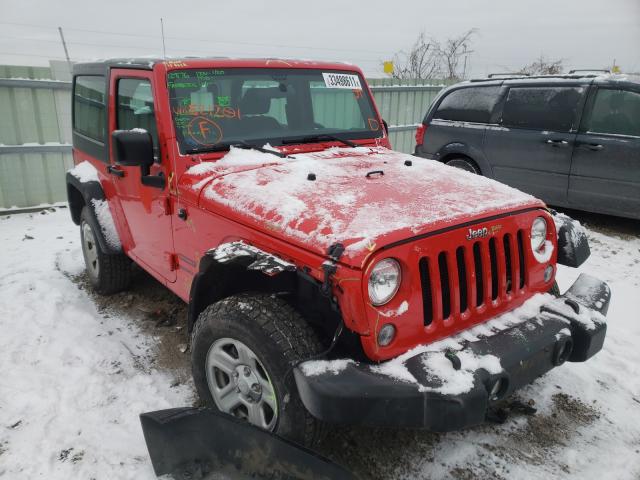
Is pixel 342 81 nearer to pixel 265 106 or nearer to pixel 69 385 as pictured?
pixel 265 106

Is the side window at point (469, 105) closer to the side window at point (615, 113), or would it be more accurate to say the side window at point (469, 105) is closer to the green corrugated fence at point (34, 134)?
the side window at point (615, 113)

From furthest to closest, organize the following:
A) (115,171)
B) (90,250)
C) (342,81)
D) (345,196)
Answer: (90,250) < (342,81) < (115,171) < (345,196)

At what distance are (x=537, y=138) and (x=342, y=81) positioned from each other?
3.45 metres

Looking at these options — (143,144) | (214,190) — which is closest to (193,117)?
(143,144)

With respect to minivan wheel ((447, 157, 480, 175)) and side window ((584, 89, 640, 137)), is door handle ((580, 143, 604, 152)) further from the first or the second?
minivan wheel ((447, 157, 480, 175))

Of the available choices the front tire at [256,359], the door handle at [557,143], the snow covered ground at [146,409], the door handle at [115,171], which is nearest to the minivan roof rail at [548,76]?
the door handle at [557,143]

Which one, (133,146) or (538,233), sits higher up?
(133,146)

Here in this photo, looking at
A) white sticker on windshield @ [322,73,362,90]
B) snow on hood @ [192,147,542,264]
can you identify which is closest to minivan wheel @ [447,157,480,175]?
white sticker on windshield @ [322,73,362,90]

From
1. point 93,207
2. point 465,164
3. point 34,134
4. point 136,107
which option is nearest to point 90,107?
point 93,207

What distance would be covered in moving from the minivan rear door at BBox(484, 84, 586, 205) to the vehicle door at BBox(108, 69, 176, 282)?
472cm

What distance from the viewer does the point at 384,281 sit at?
6.87 feet

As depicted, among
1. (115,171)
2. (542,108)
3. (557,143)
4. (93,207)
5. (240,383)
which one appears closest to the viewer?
(240,383)

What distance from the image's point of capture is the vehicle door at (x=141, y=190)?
313cm

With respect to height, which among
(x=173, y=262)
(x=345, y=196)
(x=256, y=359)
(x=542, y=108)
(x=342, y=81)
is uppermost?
(x=342, y=81)
